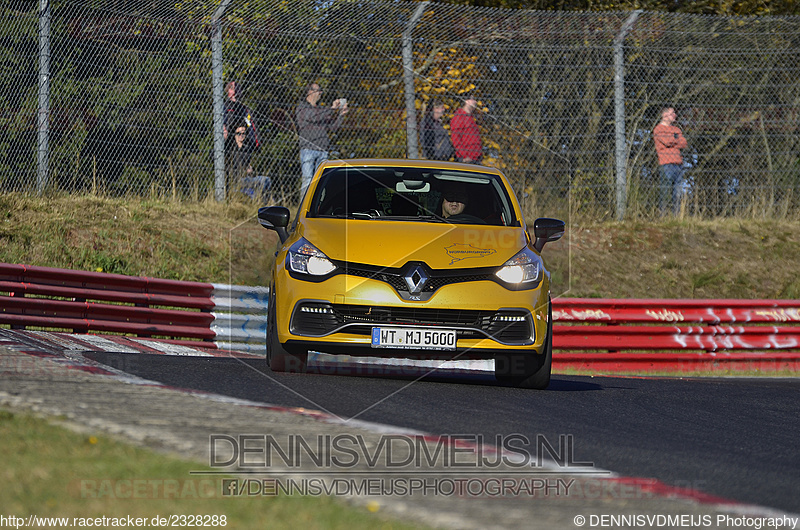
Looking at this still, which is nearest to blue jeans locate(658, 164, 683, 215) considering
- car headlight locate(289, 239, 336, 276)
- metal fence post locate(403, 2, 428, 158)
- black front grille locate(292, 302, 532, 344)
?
metal fence post locate(403, 2, 428, 158)

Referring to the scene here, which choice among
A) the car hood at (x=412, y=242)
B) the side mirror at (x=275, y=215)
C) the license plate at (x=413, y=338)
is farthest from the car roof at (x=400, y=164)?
the license plate at (x=413, y=338)

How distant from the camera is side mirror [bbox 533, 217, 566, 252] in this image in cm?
793

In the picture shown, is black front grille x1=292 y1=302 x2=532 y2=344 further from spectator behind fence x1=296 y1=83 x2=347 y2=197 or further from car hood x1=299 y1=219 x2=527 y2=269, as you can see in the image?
spectator behind fence x1=296 y1=83 x2=347 y2=197

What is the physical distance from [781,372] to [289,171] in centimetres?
677

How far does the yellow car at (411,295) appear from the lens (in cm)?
690

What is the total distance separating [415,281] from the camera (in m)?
6.93

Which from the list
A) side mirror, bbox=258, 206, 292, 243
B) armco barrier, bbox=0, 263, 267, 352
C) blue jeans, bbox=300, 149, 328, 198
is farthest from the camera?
blue jeans, bbox=300, 149, 328, 198

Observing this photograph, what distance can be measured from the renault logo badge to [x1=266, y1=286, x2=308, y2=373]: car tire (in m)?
0.97

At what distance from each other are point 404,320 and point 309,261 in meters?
0.78

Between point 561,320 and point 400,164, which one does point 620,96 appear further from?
point 400,164

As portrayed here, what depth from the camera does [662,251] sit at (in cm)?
1553

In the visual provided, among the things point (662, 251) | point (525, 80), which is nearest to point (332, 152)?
point (525, 80)

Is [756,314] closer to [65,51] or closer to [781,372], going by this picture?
[781,372]

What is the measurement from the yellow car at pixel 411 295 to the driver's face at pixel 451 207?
0.36 metres
